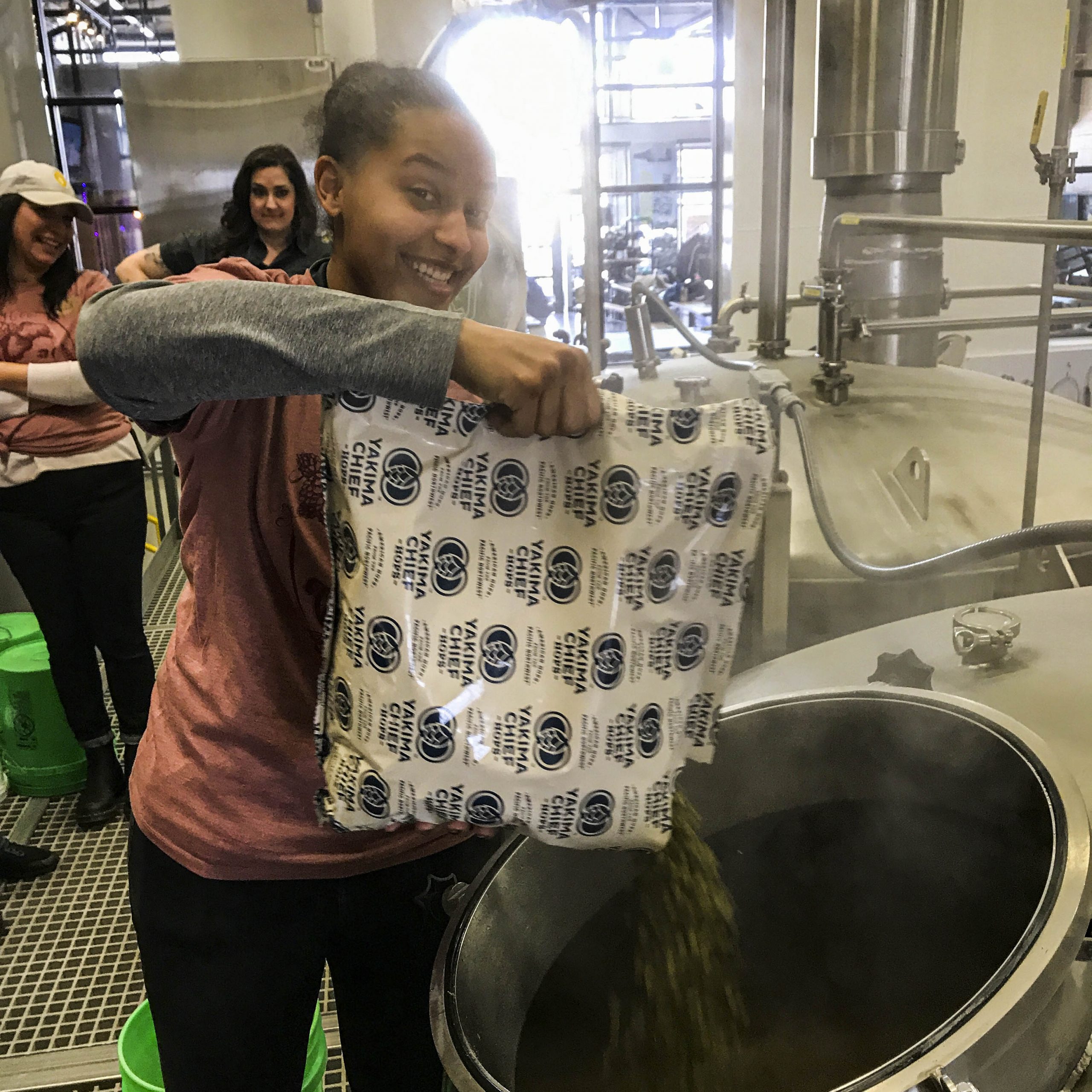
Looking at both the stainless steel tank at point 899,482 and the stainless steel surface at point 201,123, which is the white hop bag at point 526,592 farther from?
the stainless steel surface at point 201,123

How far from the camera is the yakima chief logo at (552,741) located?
26.6 inches

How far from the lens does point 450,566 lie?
67cm

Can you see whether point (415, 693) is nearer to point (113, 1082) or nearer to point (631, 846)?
point (631, 846)

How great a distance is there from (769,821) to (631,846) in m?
0.41

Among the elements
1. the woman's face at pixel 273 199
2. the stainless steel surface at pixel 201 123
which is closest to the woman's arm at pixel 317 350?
the woman's face at pixel 273 199

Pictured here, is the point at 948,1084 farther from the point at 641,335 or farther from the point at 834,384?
the point at 641,335

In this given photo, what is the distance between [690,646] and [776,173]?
197 cm

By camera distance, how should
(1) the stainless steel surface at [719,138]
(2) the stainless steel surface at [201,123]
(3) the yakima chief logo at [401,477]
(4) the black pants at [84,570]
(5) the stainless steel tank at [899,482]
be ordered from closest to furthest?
1. (3) the yakima chief logo at [401,477]
2. (5) the stainless steel tank at [899,482]
3. (4) the black pants at [84,570]
4. (2) the stainless steel surface at [201,123]
5. (1) the stainless steel surface at [719,138]

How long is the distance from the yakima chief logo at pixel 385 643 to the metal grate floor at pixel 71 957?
127 cm

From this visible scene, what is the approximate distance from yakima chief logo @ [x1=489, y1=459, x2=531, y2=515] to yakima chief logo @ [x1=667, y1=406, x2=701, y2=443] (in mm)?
107

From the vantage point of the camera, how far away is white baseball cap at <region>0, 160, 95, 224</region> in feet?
6.75

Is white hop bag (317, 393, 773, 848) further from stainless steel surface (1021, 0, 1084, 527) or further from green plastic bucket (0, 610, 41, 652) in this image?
green plastic bucket (0, 610, 41, 652)

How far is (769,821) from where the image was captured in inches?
42.2

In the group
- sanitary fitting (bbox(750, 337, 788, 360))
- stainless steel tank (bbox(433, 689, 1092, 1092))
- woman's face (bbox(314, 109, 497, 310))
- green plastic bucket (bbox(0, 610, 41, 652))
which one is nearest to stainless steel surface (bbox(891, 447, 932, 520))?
sanitary fitting (bbox(750, 337, 788, 360))
